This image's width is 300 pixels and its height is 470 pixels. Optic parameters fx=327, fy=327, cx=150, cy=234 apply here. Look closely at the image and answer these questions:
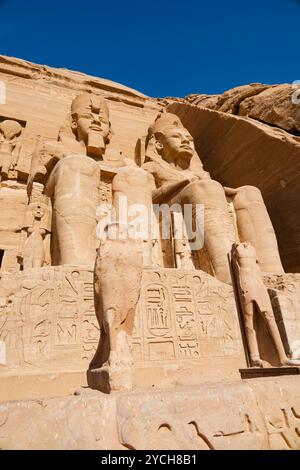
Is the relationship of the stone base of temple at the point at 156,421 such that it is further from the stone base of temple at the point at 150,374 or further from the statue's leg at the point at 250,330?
the statue's leg at the point at 250,330

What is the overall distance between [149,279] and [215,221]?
117 cm

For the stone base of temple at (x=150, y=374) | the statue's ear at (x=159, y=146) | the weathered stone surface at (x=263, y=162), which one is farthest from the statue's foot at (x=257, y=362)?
the statue's ear at (x=159, y=146)

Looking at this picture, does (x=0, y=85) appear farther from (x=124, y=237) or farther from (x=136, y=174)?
(x=124, y=237)

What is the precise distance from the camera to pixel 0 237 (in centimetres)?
389

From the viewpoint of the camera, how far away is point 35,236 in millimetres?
3334

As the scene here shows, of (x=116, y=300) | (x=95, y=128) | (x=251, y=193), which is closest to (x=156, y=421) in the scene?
Answer: (x=116, y=300)

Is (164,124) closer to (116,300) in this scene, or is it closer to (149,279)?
(149,279)

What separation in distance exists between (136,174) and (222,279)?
163 centimetres

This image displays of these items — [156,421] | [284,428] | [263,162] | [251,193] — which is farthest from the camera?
[263,162]

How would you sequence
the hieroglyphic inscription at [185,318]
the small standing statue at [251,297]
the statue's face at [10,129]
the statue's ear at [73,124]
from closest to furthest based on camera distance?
the hieroglyphic inscription at [185,318] → the small standing statue at [251,297] → the statue's ear at [73,124] → the statue's face at [10,129]

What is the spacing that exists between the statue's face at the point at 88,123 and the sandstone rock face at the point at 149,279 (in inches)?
1.2

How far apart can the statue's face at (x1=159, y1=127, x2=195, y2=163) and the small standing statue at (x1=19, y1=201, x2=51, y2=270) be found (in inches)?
84.3

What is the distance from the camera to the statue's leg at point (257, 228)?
12.6 feet
